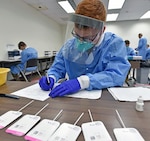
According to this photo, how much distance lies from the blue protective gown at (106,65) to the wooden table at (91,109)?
14 centimetres

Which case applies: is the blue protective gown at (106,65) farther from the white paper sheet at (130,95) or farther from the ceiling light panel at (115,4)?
the ceiling light panel at (115,4)

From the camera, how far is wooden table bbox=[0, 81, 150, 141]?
0.43 metres

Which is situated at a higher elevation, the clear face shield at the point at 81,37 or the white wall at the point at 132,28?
the white wall at the point at 132,28

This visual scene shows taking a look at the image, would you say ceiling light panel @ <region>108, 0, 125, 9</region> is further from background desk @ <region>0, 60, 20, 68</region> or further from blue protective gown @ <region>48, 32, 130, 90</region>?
blue protective gown @ <region>48, 32, 130, 90</region>

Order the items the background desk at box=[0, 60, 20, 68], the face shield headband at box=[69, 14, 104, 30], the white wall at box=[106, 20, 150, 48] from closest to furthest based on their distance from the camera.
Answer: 1. the face shield headband at box=[69, 14, 104, 30]
2. the background desk at box=[0, 60, 20, 68]
3. the white wall at box=[106, 20, 150, 48]

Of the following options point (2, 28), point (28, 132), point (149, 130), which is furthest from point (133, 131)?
point (2, 28)

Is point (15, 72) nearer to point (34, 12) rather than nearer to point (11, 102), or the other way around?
point (34, 12)

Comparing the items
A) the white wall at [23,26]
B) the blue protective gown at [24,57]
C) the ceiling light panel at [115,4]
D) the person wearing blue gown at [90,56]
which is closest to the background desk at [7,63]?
the blue protective gown at [24,57]

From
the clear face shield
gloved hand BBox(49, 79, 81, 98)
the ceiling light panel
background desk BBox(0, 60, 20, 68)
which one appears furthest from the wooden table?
the ceiling light panel

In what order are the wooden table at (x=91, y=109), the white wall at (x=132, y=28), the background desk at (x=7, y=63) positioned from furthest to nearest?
the white wall at (x=132, y=28)
the background desk at (x=7, y=63)
the wooden table at (x=91, y=109)

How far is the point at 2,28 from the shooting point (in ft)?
11.7

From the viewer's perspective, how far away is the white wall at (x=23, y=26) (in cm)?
365

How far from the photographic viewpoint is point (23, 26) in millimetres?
4398

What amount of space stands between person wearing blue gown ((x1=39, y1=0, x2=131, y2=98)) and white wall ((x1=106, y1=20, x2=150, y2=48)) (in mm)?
6696
